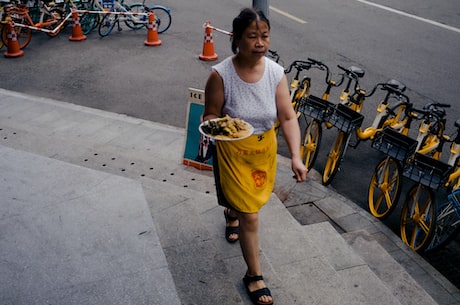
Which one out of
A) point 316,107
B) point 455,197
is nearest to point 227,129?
point 455,197

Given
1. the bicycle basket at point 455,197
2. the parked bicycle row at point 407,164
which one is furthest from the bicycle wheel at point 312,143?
the bicycle basket at point 455,197

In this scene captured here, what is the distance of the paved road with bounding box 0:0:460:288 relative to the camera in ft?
27.9

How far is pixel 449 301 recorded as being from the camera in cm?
420

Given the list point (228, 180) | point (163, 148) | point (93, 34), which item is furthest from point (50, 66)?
point (228, 180)

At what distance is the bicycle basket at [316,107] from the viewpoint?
6.17 meters

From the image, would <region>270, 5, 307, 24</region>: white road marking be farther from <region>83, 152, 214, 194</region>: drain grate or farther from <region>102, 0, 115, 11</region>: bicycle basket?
<region>83, 152, 214, 194</region>: drain grate

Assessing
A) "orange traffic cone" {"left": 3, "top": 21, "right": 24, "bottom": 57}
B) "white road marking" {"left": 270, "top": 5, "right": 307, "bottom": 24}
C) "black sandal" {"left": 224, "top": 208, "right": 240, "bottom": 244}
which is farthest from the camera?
"white road marking" {"left": 270, "top": 5, "right": 307, "bottom": 24}

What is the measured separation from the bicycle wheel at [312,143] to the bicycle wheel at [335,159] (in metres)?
0.25

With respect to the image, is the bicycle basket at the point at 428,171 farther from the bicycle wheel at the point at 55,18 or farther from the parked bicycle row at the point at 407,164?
the bicycle wheel at the point at 55,18

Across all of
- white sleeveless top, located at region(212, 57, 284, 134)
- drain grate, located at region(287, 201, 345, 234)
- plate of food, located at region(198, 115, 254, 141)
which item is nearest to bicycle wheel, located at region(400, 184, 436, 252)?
drain grate, located at region(287, 201, 345, 234)

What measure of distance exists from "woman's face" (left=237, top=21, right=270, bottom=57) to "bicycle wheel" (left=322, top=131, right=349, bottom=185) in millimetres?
3228

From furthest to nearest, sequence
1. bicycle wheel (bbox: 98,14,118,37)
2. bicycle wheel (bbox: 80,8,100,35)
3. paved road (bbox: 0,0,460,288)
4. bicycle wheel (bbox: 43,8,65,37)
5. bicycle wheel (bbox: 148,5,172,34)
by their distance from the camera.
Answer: bicycle wheel (bbox: 148,5,172,34)
bicycle wheel (bbox: 80,8,100,35)
bicycle wheel (bbox: 98,14,118,37)
bicycle wheel (bbox: 43,8,65,37)
paved road (bbox: 0,0,460,288)

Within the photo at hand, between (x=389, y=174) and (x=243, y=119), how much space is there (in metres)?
3.06

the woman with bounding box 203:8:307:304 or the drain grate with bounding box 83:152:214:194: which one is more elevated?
the woman with bounding box 203:8:307:304
